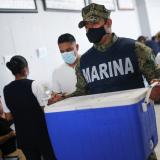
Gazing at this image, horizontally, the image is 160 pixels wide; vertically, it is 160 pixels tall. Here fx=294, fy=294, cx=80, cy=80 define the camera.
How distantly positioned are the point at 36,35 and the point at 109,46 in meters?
1.86

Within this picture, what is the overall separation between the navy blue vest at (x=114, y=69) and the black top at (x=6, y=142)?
1065 millimetres

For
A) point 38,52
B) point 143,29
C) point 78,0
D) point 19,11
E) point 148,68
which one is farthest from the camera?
point 143,29

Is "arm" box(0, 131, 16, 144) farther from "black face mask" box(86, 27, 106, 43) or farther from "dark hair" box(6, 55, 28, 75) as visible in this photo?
"black face mask" box(86, 27, 106, 43)

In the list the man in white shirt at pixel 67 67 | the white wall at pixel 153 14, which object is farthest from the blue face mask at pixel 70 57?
the white wall at pixel 153 14

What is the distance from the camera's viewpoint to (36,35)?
129 inches

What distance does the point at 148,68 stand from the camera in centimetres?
145

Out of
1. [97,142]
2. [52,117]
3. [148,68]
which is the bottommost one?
[97,142]

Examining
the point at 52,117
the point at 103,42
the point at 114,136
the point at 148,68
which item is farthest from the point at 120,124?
the point at 103,42

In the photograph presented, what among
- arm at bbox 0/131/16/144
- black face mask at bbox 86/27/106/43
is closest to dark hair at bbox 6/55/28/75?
arm at bbox 0/131/16/144

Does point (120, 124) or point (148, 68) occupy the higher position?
point (148, 68)

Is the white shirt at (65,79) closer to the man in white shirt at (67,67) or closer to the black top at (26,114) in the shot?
the man in white shirt at (67,67)

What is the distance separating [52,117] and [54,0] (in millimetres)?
2561

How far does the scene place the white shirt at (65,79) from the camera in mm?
2541

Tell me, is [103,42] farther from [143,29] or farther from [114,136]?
[143,29]
